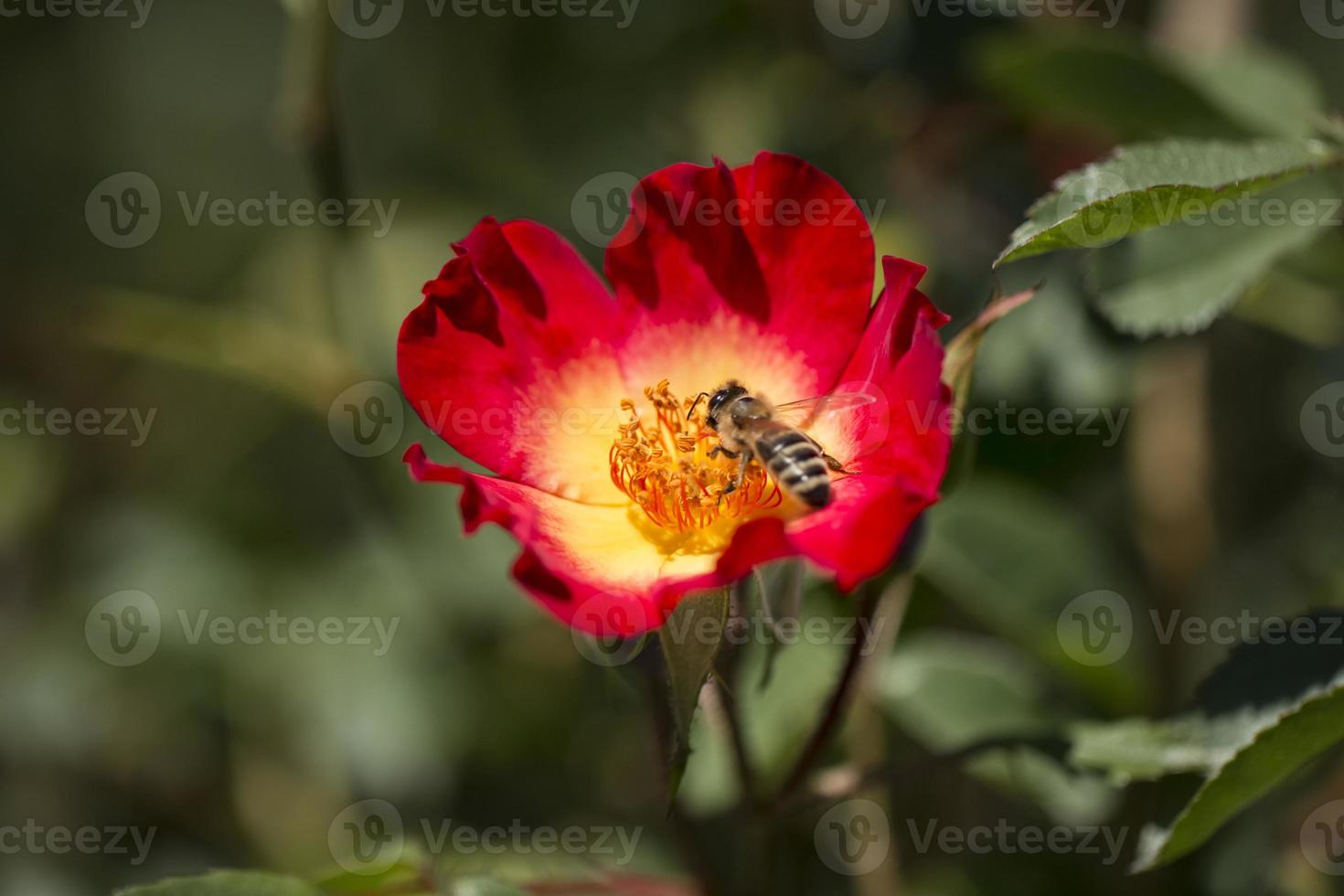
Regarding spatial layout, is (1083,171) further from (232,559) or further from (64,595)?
(64,595)

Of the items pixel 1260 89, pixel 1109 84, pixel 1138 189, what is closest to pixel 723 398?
pixel 1138 189

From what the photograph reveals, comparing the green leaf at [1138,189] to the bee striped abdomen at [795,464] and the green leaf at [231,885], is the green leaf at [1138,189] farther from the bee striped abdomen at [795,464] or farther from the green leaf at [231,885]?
the green leaf at [231,885]

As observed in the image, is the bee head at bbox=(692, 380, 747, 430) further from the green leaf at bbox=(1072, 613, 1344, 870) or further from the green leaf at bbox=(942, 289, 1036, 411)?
the green leaf at bbox=(1072, 613, 1344, 870)

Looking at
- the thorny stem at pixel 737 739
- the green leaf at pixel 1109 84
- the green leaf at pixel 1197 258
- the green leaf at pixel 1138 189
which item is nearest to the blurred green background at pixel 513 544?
the green leaf at pixel 1109 84

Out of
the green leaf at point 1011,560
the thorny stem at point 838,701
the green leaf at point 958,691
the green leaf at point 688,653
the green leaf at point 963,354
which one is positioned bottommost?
the green leaf at point 958,691

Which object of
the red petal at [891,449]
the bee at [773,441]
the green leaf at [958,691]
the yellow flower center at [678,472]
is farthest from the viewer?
the green leaf at [958,691]

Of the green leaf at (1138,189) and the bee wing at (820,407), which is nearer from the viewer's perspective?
the green leaf at (1138,189)
